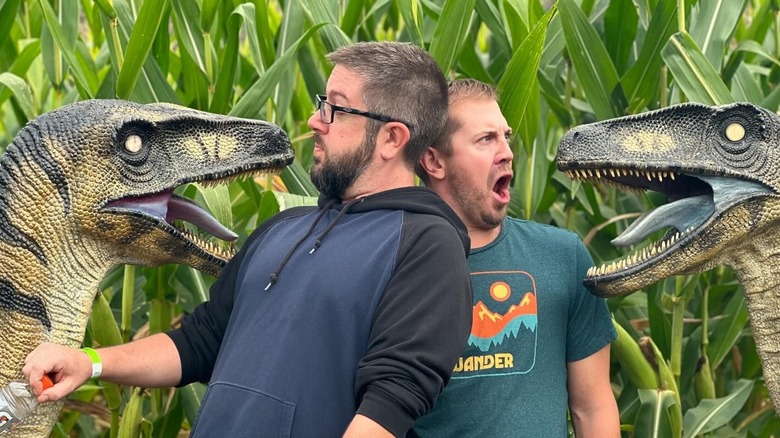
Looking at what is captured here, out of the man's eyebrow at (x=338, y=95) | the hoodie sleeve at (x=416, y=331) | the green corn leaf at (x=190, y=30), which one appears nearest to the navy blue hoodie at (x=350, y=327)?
the hoodie sleeve at (x=416, y=331)

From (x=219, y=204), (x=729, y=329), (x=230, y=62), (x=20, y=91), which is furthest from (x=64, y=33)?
(x=729, y=329)

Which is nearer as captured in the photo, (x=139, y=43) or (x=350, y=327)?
(x=350, y=327)

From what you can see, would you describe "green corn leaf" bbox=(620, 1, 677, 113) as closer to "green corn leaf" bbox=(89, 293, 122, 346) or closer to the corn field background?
the corn field background

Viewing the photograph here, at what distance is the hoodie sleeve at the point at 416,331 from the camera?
263cm

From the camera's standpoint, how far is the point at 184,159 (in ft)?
10.0

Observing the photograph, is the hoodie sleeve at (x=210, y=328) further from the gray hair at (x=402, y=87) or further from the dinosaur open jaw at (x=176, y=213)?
the gray hair at (x=402, y=87)

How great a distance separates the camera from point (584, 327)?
3.34 meters

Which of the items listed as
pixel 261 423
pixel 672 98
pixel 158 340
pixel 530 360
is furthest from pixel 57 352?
pixel 672 98

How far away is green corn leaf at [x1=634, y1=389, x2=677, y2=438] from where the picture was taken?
3.65m

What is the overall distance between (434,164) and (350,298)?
731 millimetres

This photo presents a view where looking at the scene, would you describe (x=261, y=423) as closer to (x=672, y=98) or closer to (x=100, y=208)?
(x=100, y=208)

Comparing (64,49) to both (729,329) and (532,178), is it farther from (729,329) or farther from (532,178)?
(729,329)

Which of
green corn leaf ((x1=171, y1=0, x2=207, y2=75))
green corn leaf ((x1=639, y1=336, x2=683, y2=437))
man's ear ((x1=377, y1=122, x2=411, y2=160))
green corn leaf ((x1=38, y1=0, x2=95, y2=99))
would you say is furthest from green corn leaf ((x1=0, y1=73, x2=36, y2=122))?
green corn leaf ((x1=639, y1=336, x2=683, y2=437))

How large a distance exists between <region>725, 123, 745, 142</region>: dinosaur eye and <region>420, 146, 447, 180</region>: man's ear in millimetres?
789
